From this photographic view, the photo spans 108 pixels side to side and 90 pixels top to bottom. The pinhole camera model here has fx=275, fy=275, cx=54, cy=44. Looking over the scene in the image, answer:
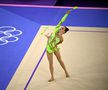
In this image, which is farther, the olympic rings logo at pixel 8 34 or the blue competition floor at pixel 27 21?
the olympic rings logo at pixel 8 34

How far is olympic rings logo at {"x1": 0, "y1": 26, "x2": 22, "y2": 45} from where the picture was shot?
887 cm

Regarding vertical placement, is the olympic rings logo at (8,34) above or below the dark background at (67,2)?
below

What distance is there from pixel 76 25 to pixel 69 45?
1352 mm

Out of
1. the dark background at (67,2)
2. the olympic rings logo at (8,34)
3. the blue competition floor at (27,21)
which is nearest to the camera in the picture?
the blue competition floor at (27,21)

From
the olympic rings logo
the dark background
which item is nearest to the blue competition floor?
the olympic rings logo

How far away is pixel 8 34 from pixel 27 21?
1.14 meters


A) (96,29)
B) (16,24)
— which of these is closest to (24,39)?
(16,24)

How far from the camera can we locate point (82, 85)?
6.78 meters

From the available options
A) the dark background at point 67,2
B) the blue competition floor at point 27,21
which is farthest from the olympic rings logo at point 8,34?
the dark background at point 67,2

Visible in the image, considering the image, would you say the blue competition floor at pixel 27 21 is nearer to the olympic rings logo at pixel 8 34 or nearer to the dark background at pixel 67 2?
the olympic rings logo at pixel 8 34

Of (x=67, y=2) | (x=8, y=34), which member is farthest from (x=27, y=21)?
(x=67, y=2)

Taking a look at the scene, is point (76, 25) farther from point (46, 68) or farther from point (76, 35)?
point (46, 68)

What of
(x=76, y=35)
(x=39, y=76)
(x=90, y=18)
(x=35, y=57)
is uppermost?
(x=90, y=18)

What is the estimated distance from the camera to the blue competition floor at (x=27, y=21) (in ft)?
26.7
